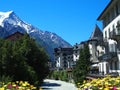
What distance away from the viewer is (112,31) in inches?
2037

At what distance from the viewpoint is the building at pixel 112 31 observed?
1931 inches

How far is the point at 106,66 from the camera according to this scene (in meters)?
61.7

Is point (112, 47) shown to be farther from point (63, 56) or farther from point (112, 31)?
point (63, 56)

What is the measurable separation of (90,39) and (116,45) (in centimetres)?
4421

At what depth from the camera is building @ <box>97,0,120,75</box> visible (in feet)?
161

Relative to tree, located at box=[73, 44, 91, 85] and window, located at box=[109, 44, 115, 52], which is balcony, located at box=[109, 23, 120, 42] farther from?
tree, located at box=[73, 44, 91, 85]

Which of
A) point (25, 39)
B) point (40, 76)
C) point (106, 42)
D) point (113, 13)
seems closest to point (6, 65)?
point (25, 39)

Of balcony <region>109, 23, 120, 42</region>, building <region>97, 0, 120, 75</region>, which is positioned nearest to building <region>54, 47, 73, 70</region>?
building <region>97, 0, 120, 75</region>

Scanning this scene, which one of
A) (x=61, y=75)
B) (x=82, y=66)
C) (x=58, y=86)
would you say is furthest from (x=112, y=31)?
(x=61, y=75)

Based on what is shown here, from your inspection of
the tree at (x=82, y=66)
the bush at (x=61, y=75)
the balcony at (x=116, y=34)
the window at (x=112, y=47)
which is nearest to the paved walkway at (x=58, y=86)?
the tree at (x=82, y=66)

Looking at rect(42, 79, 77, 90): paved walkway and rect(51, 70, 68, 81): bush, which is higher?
rect(51, 70, 68, 81): bush

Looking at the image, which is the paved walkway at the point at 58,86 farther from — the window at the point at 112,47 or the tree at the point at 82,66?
the window at the point at 112,47

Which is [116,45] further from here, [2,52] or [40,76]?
[2,52]

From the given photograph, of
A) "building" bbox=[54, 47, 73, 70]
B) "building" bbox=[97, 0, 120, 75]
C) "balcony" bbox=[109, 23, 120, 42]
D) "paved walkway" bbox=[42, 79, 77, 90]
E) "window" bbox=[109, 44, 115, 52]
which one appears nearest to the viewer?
"balcony" bbox=[109, 23, 120, 42]
